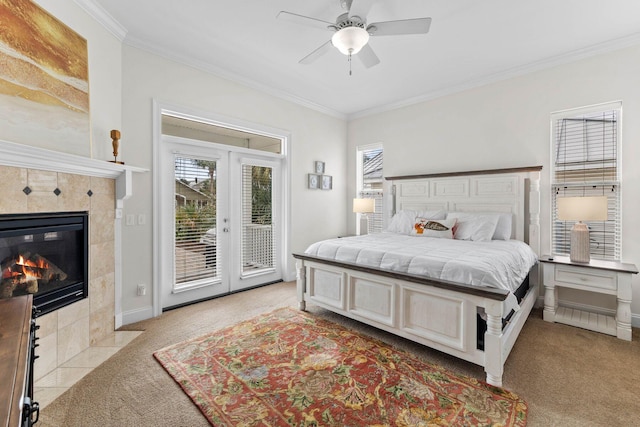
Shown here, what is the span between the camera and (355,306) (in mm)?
2783

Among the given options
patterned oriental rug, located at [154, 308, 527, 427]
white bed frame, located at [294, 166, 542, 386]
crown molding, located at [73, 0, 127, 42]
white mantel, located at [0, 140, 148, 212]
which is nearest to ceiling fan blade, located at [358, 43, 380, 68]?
white bed frame, located at [294, 166, 542, 386]

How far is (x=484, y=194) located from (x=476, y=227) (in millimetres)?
671

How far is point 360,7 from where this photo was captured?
218 cm

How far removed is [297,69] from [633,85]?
143 inches

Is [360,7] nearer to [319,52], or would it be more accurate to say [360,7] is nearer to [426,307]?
[319,52]

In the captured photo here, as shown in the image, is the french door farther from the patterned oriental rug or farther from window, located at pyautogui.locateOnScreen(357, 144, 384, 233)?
window, located at pyautogui.locateOnScreen(357, 144, 384, 233)

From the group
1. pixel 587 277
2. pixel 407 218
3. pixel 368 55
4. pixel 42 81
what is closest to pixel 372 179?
pixel 407 218

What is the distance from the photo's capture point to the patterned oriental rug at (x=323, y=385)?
1.68 meters

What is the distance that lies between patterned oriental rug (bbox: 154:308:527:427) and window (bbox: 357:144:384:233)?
287cm

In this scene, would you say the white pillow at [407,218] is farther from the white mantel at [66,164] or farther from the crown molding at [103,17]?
the crown molding at [103,17]

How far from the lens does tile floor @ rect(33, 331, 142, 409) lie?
1890 millimetres

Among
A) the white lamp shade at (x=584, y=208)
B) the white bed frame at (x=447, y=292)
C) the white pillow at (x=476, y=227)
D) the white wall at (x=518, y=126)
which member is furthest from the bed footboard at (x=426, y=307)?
the white wall at (x=518, y=126)

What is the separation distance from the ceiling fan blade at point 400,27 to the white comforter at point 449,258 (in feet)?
5.86

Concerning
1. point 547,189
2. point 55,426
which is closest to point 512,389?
point 547,189
